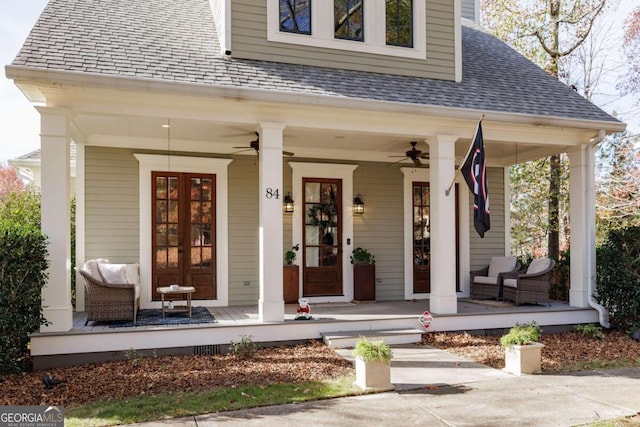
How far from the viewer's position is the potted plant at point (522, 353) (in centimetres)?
527

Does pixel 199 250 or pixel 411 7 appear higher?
pixel 411 7

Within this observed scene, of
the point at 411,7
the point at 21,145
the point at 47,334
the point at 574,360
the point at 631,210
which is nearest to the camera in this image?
the point at 47,334

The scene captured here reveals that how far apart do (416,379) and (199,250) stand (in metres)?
4.47

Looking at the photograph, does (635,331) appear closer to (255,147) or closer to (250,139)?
(255,147)

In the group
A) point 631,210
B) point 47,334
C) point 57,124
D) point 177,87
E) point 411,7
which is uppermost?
point 411,7

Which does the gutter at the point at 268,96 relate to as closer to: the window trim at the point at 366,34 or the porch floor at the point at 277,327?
the window trim at the point at 366,34

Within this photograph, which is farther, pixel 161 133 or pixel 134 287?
pixel 161 133

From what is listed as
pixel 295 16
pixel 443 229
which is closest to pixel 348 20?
pixel 295 16

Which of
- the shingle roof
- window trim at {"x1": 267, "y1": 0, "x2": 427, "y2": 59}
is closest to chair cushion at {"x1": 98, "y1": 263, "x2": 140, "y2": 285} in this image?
the shingle roof

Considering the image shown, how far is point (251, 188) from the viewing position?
335 inches

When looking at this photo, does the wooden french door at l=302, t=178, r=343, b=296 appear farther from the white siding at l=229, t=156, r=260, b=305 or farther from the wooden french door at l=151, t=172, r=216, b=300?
the wooden french door at l=151, t=172, r=216, b=300

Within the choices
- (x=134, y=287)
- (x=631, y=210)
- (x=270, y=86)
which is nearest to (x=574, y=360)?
(x=270, y=86)

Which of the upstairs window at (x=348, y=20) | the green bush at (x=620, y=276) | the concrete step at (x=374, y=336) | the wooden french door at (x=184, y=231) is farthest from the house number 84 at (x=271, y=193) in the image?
the green bush at (x=620, y=276)

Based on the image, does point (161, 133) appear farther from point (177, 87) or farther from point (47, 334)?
point (47, 334)
